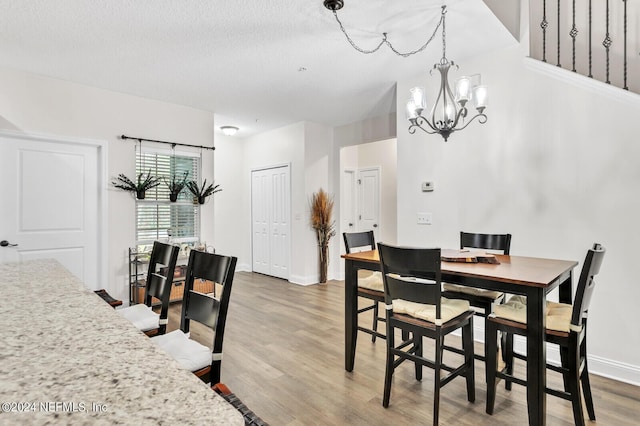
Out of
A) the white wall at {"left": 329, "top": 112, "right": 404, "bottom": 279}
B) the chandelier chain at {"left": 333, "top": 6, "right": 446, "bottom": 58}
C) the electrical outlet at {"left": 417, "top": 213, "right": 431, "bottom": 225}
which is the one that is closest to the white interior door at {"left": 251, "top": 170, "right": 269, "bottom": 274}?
the white wall at {"left": 329, "top": 112, "right": 404, "bottom": 279}

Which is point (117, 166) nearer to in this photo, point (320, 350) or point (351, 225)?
point (320, 350)

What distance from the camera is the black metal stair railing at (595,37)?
284 centimetres

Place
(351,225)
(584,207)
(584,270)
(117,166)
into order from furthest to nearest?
(351,225) < (117,166) < (584,207) < (584,270)

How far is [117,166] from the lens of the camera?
166 inches

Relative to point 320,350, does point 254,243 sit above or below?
above

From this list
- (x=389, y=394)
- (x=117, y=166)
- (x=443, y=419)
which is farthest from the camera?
(x=117, y=166)

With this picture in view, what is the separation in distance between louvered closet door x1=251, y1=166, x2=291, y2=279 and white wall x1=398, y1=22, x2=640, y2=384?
9.17 ft

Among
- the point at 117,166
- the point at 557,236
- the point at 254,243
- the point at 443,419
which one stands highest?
the point at 117,166

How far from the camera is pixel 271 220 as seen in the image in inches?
246

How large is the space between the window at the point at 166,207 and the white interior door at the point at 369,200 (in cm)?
304

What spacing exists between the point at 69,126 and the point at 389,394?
14.0ft

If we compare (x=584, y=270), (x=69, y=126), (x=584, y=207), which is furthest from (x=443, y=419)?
(x=69, y=126)

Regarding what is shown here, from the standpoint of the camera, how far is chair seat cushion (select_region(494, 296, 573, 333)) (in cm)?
186

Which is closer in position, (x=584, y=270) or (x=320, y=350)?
(x=584, y=270)
